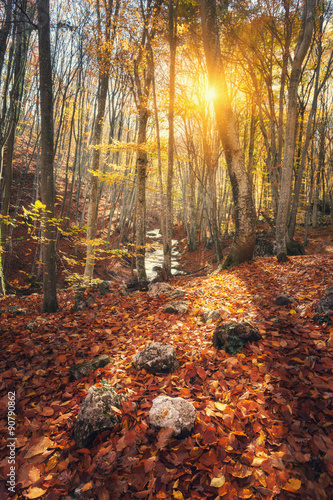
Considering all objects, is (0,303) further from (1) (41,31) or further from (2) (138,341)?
(1) (41,31)

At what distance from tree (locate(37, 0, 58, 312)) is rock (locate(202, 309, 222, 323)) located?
10.3ft

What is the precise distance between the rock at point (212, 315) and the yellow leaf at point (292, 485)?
6.65 feet

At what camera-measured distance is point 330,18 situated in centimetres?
712

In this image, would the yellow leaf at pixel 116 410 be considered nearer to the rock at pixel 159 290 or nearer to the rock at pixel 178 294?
the rock at pixel 178 294

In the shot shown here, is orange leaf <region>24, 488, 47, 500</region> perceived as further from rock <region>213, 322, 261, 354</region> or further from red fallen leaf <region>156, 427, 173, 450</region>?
rock <region>213, 322, 261, 354</region>

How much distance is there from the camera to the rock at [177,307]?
3.82 metres

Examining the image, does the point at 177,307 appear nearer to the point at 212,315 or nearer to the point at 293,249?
the point at 212,315

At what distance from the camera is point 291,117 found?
5.33 metres

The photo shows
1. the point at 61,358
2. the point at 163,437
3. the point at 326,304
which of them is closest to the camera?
the point at 163,437

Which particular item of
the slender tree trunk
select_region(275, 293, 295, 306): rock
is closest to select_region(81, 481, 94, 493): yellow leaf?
select_region(275, 293, 295, 306): rock

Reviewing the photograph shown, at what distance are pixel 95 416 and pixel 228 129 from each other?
6.46m

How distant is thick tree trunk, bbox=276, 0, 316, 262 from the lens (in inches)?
188

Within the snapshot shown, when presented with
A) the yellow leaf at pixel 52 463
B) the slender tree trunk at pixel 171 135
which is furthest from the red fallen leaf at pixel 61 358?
the slender tree trunk at pixel 171 135

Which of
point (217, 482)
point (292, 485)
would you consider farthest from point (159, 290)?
point (292, 485)
